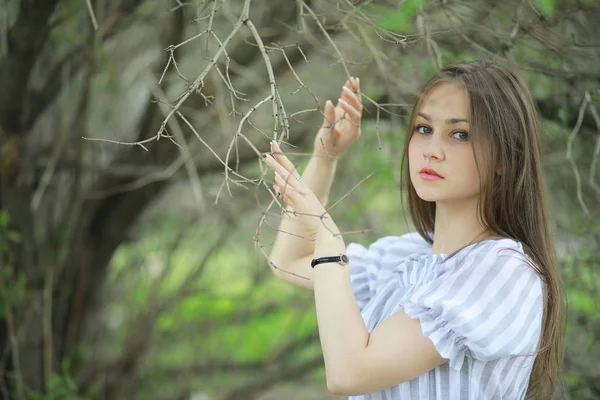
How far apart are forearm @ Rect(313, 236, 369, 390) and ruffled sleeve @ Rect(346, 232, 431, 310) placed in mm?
347

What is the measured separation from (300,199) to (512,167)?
0.43 metres

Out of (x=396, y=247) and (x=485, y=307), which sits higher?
(x=485, y=307)

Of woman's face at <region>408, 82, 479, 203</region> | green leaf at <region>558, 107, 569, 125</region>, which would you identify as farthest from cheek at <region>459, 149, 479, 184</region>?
green leaf at <region>558, 107, 569, 125</region>

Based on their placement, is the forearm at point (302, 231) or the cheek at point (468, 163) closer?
the cheek at point (468, 163)

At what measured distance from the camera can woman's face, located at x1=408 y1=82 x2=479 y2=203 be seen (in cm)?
162

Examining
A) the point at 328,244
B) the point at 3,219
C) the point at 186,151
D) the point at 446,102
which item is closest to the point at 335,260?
the point at 328,244

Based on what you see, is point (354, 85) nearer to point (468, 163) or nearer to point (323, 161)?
point (323, 161)

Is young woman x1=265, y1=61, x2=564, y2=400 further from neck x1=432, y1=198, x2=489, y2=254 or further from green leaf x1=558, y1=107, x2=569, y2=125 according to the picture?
green leaf x1=558, y1=107, x2=569, y2=125

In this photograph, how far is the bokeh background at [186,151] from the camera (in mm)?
2307

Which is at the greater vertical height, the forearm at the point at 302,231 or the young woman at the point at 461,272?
the young woman at the point at 461,272

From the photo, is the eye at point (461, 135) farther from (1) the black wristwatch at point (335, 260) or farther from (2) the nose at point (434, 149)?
(1) the black wristwatch at point (335, 260)

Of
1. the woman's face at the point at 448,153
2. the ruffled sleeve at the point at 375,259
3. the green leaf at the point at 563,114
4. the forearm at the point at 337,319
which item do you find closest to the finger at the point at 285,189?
the forearm at the point at 337,319

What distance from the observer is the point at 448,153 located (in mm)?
1631

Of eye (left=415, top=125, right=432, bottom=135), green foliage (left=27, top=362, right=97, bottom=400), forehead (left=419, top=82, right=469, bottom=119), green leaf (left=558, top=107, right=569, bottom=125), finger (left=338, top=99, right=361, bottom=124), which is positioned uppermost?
forehead (left=419, top=82, right=469, bottom=119)
